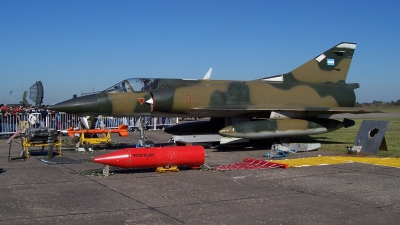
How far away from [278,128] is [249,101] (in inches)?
69.7

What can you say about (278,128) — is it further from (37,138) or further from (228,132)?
(37,138)

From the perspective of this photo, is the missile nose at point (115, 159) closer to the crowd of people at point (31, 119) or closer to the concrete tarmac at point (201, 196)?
the concrete tarmac at point (201, 196)

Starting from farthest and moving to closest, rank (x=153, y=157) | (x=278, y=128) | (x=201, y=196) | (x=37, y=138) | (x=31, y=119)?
(x=31, y=119) < (x=278, y=128) < (x=37, y=138) < (x=153, y=157) < (x=201, y=196)

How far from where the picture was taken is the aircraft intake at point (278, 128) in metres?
13.5

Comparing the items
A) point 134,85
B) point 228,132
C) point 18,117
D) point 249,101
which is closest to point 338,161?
point 228,132

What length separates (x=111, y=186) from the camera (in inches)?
318

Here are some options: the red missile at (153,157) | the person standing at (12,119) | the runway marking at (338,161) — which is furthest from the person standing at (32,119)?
the runway marking at (338,161)

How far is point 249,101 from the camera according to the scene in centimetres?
1548

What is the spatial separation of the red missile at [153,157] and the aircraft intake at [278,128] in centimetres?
359

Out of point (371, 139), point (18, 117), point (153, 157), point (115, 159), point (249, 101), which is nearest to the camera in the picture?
point (115, 159)

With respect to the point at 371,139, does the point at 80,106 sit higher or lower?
higher

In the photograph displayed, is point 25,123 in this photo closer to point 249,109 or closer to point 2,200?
point 249,109

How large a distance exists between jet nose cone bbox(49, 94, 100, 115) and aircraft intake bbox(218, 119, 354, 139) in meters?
4.07

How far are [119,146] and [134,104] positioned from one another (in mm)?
3006
